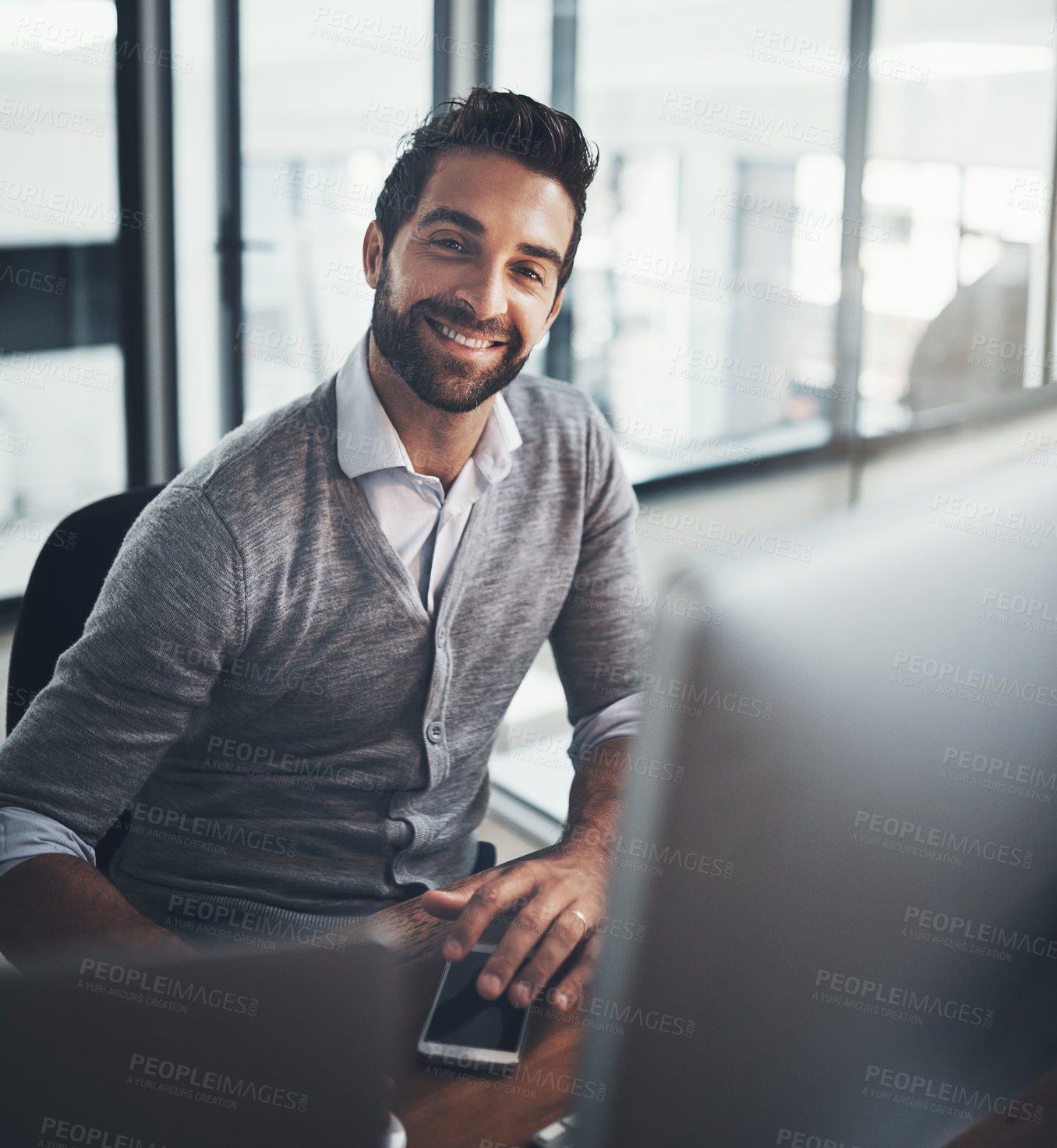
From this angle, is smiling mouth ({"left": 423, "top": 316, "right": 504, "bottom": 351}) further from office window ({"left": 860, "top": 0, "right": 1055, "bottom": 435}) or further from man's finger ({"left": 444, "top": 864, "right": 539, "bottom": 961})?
office window ({"left": 860, "top": 0, "right": 1055, "bottom": 435})

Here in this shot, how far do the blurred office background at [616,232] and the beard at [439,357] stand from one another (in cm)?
155

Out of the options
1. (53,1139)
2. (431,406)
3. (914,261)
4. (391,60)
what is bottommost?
(53,1139)

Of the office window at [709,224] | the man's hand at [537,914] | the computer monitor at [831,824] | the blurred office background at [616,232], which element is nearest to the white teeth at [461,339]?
the man's hand at [537,914]

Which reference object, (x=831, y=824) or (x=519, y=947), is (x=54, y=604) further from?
(x=831, y=824)

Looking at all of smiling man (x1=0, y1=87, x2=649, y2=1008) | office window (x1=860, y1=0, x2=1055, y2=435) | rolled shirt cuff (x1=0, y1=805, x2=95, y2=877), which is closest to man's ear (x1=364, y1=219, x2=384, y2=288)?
smiling man (x1=0, y1=87, x2=649, y2=1008)

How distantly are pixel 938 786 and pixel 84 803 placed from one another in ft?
2.67

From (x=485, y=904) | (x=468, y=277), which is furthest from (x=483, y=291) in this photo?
(x=485, y=904)

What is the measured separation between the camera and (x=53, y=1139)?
45cm

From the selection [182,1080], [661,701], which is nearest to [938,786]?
[661,701]

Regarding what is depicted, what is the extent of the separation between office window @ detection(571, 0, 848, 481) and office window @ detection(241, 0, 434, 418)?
0.65 m

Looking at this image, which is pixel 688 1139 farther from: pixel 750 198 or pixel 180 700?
pixel 750 198

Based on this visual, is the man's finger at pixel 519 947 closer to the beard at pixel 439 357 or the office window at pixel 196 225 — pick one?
the beard at pixel 439 357

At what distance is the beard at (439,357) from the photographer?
4.09 ft

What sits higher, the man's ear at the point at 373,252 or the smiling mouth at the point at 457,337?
the man's ear at the point at 373,252
